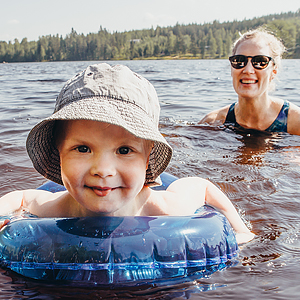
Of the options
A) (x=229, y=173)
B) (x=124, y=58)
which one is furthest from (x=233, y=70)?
(x=124, y=58)

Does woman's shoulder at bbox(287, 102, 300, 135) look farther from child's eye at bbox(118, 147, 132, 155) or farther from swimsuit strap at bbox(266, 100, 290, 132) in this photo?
child's eye at bbox(118, 147, 132, 155)

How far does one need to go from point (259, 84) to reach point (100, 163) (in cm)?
461

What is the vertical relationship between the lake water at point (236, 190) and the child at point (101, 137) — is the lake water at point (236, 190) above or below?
below

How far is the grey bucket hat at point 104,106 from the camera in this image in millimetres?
1624

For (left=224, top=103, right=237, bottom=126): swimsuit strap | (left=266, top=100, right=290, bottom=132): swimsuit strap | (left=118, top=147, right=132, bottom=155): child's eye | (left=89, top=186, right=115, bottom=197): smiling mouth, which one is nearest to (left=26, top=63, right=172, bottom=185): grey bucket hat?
(left=118, top=147, right=132, bottom=155): child's eye

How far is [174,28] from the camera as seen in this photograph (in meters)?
158

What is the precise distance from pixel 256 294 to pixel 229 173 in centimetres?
220

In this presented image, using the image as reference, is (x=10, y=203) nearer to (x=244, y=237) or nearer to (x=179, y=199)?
(x=179, y=199)

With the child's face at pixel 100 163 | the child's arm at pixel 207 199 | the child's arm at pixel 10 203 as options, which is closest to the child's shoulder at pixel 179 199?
the child's arm at pixel 207 199

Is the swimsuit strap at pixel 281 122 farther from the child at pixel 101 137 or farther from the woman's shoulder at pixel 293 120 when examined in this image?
the child at pixel 101 137

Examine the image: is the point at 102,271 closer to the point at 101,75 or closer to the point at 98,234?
the point at 98,234

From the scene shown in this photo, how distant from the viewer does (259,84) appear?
5629 mm

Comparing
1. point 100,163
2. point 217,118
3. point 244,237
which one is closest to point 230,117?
point 217,118

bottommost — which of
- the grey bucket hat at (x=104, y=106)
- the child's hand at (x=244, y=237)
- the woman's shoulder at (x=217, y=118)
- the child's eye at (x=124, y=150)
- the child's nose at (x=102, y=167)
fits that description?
the child's hand at (x=244, y=237)
